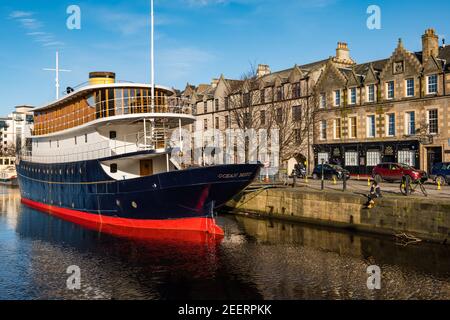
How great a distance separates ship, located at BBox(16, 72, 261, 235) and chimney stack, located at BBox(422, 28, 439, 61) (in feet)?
74.3

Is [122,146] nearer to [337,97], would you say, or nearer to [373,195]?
[373,195]

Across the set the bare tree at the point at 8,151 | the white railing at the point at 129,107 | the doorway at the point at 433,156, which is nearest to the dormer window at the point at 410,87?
the doorway at the point at 433,156

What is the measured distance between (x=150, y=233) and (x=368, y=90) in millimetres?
27977

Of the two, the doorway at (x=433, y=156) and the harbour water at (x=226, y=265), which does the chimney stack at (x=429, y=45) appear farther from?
the harbour water at (x=226, y=265)

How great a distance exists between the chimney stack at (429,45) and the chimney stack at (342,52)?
12.3 metres

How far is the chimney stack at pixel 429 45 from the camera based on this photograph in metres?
39.3

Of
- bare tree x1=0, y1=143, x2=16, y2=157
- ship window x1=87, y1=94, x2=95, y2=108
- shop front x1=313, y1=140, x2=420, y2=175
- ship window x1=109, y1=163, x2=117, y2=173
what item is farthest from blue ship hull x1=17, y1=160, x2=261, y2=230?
bare tree x1=0, y1=143, x2=16, y2=157

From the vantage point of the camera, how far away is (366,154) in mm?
43781

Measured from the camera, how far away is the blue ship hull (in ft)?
76.2

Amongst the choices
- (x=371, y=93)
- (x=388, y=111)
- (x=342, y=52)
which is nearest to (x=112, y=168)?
(x=388, y=111)

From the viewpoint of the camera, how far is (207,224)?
2450 cm

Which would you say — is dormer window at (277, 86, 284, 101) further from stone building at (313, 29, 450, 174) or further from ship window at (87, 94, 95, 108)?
ship window at (87, 94, 95, 108)
